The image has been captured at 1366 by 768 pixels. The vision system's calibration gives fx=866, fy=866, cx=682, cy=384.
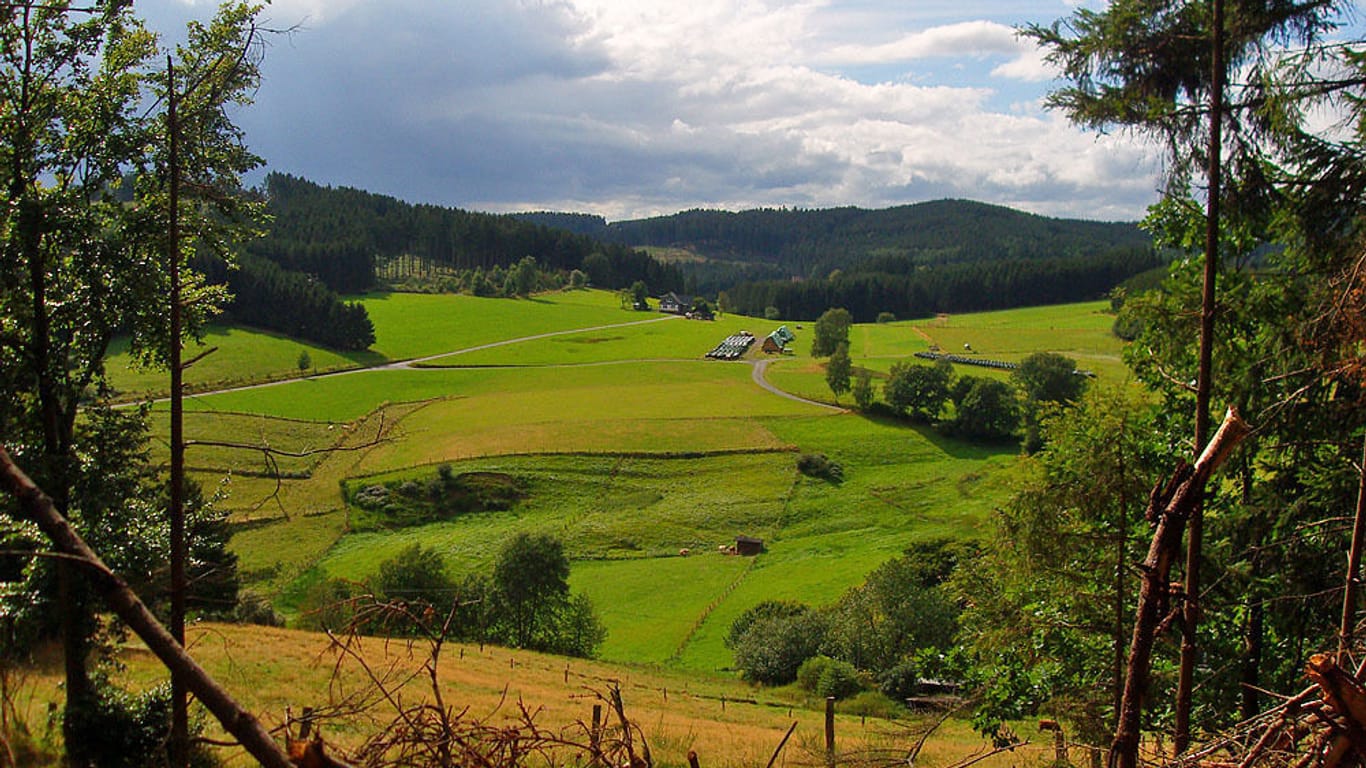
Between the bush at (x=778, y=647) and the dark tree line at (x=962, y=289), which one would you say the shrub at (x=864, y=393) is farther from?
the dark tree line at (x=962, y=289)

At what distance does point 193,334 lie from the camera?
1141 cm

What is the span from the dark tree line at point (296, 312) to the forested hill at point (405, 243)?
978 inches

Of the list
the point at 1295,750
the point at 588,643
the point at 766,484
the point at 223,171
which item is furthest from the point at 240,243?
the point at 766,484

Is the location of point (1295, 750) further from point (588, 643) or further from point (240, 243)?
point (588, 643)

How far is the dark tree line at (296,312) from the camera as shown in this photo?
97875mm

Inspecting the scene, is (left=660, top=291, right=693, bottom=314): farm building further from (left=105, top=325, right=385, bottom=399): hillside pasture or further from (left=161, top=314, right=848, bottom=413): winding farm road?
(left=105, top=325, right=385, bottom=399): hillside pasture

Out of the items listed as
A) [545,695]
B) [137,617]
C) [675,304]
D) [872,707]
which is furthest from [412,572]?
[675,304]

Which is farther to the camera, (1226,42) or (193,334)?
(193,334)

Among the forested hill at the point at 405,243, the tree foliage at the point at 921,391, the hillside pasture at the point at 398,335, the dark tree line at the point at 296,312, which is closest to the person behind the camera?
the hillside pasture at the point at 398,335

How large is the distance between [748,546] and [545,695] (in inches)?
1313

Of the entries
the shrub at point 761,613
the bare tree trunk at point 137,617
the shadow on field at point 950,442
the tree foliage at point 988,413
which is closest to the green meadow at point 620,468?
the shadow on field at point 950,442

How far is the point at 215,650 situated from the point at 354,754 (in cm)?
2392

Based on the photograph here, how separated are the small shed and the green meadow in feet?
1.94

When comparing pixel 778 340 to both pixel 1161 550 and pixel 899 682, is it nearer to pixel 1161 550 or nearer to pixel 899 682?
pixel 899 682
